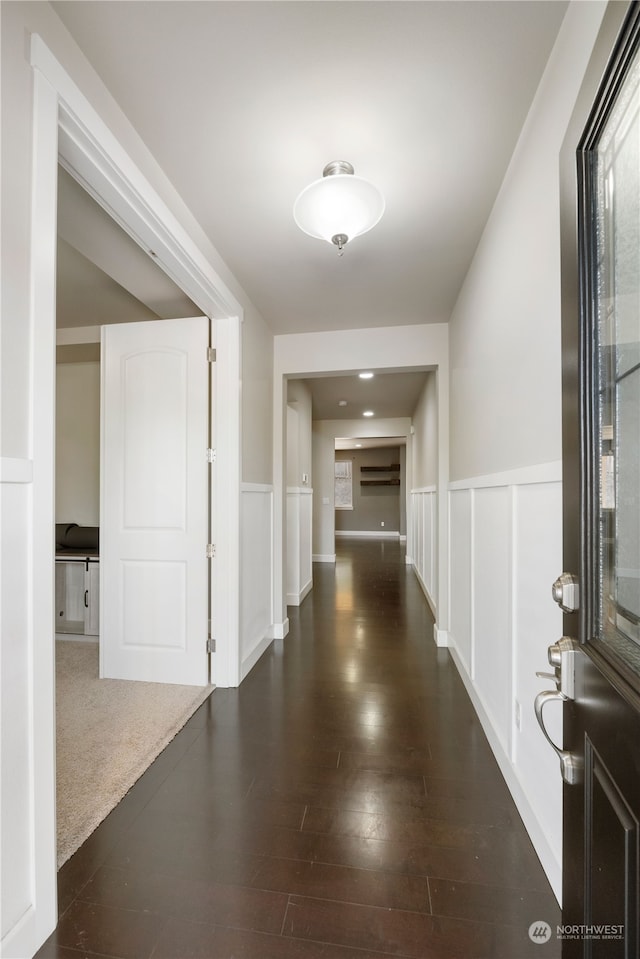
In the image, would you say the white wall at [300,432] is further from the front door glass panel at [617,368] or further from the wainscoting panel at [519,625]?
the front door glass panel at [617,368]

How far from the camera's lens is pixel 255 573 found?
9.93 feet

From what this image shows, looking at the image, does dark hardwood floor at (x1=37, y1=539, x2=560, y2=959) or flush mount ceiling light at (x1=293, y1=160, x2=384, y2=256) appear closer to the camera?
dark hardwood floor at (x1=37, y1=539, x2=560, y2=959)

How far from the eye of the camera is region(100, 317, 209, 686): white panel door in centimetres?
256

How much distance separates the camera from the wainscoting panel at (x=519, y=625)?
126cm

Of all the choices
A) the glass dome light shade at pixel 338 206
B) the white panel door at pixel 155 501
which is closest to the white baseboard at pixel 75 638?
the white panel door at pixel 155 501

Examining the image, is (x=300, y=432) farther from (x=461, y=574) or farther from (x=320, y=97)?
(x=320, y=97)

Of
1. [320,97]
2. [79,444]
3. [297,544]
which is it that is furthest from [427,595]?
[320,97]

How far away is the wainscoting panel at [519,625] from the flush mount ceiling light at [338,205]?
1169 millimetres

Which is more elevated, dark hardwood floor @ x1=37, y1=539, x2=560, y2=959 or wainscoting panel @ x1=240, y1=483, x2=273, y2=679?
wainscoting panel @ x1=240, y1=483, x2=273, y2=679

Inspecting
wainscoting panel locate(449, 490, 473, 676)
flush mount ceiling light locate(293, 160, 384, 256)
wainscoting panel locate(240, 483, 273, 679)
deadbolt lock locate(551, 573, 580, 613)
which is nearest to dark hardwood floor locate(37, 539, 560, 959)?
wainscoting panel locate(449, 490, 473, 676)

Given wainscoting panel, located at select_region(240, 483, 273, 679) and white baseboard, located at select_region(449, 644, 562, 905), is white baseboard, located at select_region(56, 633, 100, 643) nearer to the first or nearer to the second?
wainscoting panel, located at select_region(240, 483, 273, 679)

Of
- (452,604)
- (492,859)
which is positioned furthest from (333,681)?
(492,859)

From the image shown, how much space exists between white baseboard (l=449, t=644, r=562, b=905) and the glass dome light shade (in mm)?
2251

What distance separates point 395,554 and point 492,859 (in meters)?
6.83
